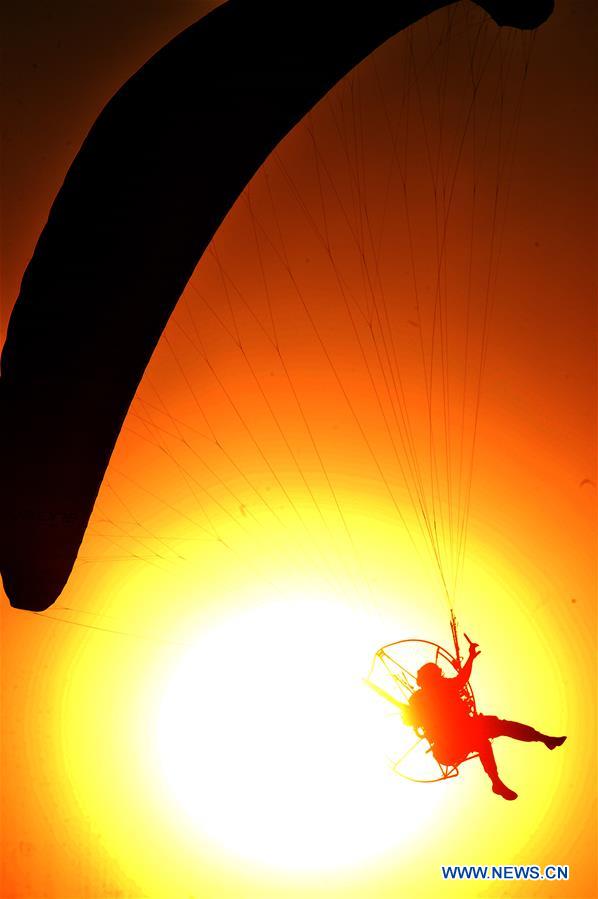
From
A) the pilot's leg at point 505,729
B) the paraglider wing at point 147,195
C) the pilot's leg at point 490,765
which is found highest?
the paraglider wing at point 147,195

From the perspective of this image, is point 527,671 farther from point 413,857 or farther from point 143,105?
point 143,105

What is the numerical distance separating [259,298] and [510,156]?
1.04m

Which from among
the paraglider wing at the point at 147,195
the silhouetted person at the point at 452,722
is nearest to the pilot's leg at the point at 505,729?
the silhouetted person at the point at 452,722

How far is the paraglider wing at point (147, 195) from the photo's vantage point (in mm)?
2020

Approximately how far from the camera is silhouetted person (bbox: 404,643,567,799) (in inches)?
94.4

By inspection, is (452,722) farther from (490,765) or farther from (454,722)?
(490,765)

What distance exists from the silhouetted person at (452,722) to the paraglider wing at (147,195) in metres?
1.12

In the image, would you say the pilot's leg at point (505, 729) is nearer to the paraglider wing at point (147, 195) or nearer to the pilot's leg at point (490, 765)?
the pilot's leg at point (490, 765)

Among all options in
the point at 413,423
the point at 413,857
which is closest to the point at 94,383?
the point at 413,423

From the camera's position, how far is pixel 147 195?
2035mm

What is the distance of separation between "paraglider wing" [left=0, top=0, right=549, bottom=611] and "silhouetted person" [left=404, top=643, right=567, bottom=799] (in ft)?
3.68

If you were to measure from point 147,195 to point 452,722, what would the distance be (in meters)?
1.57

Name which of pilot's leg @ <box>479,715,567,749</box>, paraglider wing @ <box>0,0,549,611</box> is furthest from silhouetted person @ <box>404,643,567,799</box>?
paraglider wing @ <box>0,0,549,611</box>

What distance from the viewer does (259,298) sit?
3.17m
